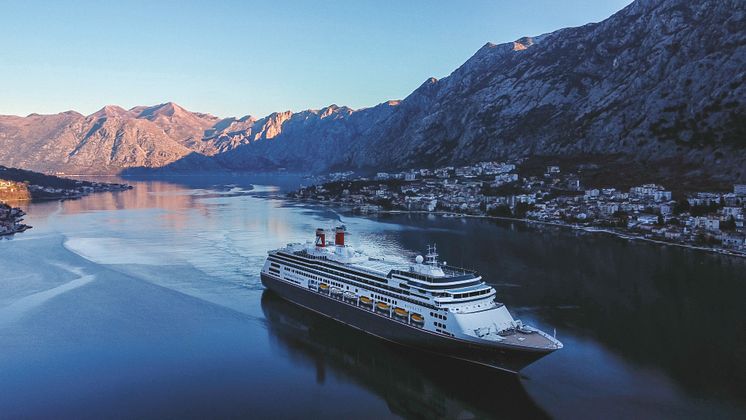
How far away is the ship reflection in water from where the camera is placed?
26688 mm

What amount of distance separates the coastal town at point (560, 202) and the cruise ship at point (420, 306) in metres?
48.1

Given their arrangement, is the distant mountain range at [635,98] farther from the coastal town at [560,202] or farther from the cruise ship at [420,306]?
the cruise ship at [420,306]

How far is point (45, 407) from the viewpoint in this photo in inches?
1048

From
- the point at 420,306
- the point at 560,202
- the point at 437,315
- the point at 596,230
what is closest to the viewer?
the point at 437,315

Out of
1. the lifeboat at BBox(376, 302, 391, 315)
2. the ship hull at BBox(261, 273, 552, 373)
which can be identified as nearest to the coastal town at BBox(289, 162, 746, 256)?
the ship hull at BBox(261, 273, 552, 373)

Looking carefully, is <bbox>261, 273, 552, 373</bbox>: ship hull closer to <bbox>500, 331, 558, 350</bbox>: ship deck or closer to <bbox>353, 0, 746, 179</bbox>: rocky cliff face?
<bbox>500, 331, 558, 350</bbox>: ship deck

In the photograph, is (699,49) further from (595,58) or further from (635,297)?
(635,297)

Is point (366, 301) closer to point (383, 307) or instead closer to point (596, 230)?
point (383, 307)

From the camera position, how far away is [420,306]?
32469mm

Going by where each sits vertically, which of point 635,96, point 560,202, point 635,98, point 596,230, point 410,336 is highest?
point 635,96

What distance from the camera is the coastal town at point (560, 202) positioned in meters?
73.5

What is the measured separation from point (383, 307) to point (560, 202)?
7725 centimetres

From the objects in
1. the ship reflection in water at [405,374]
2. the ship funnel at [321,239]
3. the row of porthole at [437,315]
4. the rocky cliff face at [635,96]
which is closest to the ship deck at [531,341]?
the ship reflection in water at [405,374]

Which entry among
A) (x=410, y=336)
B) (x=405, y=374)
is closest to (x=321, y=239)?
(x=410, y=336)
